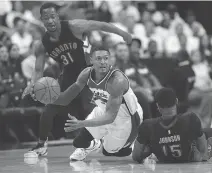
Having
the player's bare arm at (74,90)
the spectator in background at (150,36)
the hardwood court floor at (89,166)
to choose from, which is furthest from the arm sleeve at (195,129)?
the spectator in background at (150,36)

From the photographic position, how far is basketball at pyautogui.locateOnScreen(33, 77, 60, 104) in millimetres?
7152

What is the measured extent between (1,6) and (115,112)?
7.44 m

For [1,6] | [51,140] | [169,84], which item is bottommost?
[51,140]

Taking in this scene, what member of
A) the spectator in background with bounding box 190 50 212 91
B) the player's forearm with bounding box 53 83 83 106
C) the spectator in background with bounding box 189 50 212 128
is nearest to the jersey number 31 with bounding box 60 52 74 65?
the player's forearm with bounding box 53 83 83 106

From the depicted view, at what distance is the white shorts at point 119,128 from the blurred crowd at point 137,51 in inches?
50.2

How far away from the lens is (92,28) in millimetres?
7637

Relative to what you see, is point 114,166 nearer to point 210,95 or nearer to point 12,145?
point 12,145

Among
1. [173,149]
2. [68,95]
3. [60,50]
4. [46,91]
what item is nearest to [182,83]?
[60,50]

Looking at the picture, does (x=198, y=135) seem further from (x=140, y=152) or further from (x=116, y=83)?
(x=116, y=83)

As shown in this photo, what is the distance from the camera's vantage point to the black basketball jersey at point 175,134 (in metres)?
6.22

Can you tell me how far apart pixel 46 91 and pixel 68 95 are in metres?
0.36

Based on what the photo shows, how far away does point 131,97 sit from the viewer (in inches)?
279

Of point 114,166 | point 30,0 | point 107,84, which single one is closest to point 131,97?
point 107,84

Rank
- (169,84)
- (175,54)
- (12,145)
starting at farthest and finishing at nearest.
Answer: (175,54)
(169,84)
(12,145)
